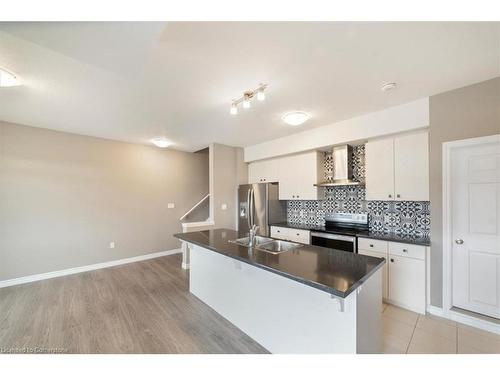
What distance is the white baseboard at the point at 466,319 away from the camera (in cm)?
200

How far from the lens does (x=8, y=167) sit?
3188 mm

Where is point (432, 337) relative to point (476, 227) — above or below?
below

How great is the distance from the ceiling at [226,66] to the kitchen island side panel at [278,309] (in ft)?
5.81

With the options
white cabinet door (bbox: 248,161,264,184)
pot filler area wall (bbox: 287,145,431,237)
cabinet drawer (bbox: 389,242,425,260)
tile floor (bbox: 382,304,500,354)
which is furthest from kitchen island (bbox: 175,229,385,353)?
white cabinet door (bbox: 248,161,264,184)

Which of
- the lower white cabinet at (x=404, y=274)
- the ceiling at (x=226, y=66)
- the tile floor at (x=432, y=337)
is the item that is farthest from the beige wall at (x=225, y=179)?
the tile floor at (x=432, y=337)

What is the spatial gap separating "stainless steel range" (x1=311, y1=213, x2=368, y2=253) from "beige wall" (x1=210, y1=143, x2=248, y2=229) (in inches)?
76.0

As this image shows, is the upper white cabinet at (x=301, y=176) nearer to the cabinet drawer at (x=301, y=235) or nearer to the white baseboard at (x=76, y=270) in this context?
the cabinet drawer at (x=301, y=235)

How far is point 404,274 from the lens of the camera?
2467mm

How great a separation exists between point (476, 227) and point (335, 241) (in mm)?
1459

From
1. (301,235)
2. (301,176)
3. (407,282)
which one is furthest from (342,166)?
(407,282)

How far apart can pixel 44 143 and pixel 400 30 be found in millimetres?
4946

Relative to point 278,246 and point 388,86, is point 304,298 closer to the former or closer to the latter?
point 278,246

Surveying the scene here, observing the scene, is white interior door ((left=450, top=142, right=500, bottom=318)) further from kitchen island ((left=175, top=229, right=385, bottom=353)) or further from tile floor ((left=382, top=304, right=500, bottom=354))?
kitchen island ((left=175, top=229, right=385, bottom=353))

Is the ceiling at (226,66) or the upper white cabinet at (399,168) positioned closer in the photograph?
the ceiling at (226,66)
